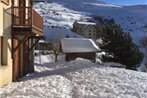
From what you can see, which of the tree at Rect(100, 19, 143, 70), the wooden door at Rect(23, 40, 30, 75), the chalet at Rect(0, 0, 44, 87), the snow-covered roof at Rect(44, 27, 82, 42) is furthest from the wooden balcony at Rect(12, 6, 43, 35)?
the snow-covered roof at Rect(44, 27, 82, 42)

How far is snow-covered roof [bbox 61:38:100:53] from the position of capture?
4678 centimetres

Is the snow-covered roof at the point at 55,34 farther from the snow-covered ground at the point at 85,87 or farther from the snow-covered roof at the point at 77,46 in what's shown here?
the snow-covered ground at the point at 85,87

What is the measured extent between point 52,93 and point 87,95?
1.26 m

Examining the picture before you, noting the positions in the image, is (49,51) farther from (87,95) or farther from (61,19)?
(61,19)

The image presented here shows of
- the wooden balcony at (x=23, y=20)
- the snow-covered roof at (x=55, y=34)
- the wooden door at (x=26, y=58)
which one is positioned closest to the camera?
the wooden balcony at (x=23, y=20)

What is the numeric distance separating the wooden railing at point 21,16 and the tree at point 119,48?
1922 cm

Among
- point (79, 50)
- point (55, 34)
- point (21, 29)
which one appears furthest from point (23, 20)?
point (55, 34)

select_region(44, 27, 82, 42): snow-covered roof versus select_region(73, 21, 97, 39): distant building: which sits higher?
select_region(44, 27, 82, 42): snow-covered roof

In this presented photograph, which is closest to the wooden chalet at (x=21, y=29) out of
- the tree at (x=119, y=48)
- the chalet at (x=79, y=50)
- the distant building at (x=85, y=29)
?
the tree at (x=119, y=48)

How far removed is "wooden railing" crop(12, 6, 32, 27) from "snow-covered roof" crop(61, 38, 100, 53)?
25760 millimetres

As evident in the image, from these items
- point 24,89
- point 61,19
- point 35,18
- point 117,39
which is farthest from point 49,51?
point 61,19

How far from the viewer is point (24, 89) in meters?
16.1

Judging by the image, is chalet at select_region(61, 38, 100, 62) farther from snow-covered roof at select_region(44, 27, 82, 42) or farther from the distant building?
the distant building

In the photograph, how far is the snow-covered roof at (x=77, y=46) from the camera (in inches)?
1842
